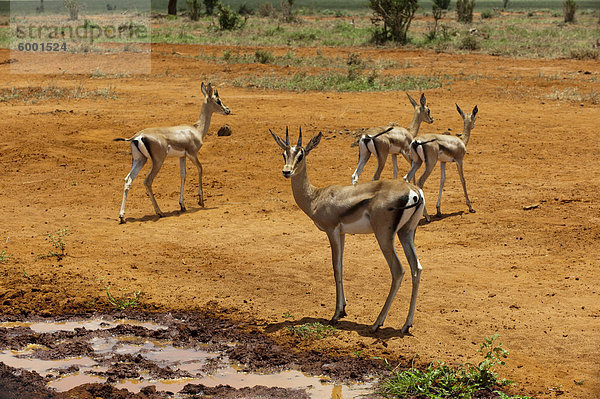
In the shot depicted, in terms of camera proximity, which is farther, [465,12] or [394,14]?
[465,12]

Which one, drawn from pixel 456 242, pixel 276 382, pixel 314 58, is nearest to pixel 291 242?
pixel 456 242

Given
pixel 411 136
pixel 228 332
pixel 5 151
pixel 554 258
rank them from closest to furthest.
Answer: pixel 228 332, pixel 554 258, pixel 411 136, pixel 5 151

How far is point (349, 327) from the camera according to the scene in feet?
25.7

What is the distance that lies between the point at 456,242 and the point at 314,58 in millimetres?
20713

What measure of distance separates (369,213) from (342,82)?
661 inches

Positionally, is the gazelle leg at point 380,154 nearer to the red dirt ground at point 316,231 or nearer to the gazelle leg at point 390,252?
the red dirt ground at point 316,231

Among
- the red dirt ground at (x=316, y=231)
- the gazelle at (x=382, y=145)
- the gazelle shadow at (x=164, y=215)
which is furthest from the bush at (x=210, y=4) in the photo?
the gazelle at (x=382, y=145)

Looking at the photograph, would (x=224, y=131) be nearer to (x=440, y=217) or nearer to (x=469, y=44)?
(x=440, y=217)

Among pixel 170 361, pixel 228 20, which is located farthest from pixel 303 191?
pixel 228 20

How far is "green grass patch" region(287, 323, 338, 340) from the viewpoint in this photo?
7.62 metres

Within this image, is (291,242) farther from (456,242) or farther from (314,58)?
(314,58)

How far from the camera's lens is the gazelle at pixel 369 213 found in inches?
293

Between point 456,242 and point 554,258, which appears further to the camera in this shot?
point 456,242

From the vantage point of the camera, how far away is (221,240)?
1116 cm
